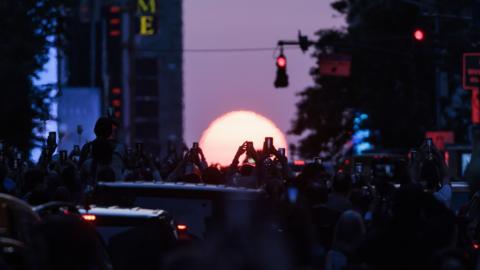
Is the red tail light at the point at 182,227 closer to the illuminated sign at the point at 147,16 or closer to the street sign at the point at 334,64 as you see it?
the street sign at the point at 334,64

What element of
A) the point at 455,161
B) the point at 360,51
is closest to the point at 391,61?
the point at 360,51

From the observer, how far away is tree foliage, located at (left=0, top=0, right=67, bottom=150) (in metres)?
53.8

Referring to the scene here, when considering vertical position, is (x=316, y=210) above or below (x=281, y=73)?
below

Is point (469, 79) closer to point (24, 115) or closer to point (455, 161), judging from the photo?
point (455, 161)

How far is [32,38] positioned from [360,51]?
81.2ft

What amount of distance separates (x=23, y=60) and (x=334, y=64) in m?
10.3

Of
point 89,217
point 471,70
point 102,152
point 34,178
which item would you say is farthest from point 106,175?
point 471,70

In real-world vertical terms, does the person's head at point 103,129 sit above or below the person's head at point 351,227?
above

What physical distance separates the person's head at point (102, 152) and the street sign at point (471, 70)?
1787 cm

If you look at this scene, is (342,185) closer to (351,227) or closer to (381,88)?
(351,227)

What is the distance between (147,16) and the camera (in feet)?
293

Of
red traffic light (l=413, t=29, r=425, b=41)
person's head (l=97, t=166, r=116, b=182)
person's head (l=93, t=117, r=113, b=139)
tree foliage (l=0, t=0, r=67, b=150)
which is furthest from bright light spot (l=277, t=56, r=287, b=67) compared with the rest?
person's head (l=97, t=166, r=116, b=182)

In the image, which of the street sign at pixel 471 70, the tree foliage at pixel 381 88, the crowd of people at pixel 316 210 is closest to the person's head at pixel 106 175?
the crowd of people at pixel 316 210

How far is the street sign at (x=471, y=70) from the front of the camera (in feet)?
115
